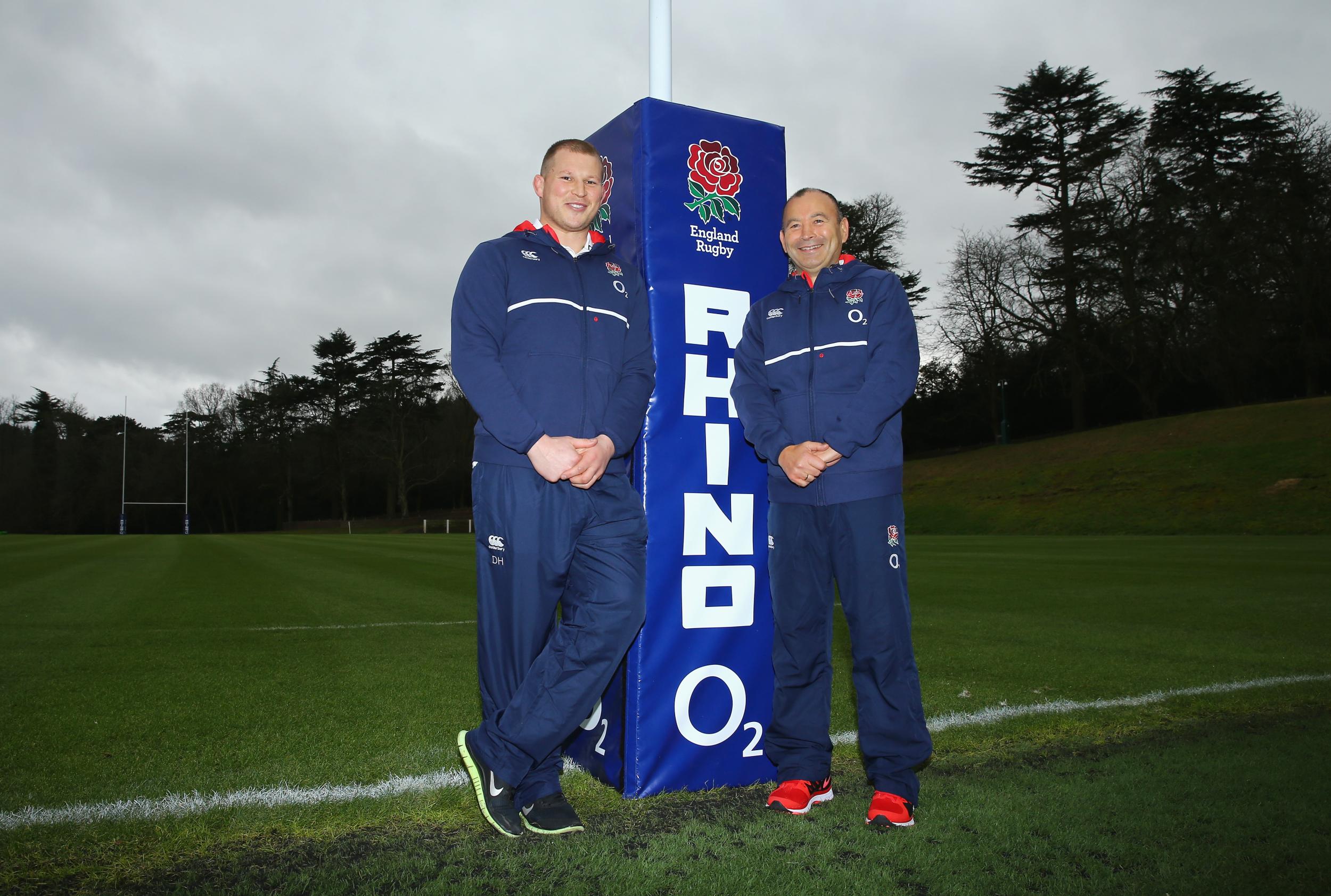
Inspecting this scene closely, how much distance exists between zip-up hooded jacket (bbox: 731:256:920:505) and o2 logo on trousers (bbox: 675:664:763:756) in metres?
0.66

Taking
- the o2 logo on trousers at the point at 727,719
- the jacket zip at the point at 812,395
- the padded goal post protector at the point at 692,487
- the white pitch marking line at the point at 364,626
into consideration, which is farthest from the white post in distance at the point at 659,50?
the white pitch marking line at the point at 364,626

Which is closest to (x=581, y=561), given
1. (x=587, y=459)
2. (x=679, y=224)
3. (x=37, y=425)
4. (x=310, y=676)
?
(x=587, y=459)

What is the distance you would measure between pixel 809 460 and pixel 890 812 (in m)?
1.08

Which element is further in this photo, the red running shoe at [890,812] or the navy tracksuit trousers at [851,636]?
the navy tracksuit trousers at [851,636]

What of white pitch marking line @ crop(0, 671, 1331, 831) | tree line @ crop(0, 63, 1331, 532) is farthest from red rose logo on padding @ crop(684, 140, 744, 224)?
tree line @ crop(0, 63, 1331, 532)

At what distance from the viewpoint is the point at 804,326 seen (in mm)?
2943

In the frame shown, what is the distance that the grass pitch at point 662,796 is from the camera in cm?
213

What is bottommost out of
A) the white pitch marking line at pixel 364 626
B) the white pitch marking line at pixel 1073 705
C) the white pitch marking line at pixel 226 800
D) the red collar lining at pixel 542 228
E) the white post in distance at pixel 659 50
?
the white pitch marking line at pixel 364 626

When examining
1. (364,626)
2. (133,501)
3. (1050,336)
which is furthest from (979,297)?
(133,501)

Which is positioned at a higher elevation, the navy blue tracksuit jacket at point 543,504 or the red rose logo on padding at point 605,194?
the red rose logo on padding at point 605,194

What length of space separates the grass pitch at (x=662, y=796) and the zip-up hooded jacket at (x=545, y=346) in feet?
3.71

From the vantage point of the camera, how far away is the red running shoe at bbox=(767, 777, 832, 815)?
2.63 meters

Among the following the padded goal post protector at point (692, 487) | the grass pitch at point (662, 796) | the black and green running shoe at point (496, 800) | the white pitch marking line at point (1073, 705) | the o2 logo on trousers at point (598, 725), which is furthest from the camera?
the white pitch marking line at point (1073, 705)

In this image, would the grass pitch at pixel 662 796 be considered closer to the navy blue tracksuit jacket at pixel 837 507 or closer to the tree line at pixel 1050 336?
the navy blue tracksuit jacket at pixel 837 507
